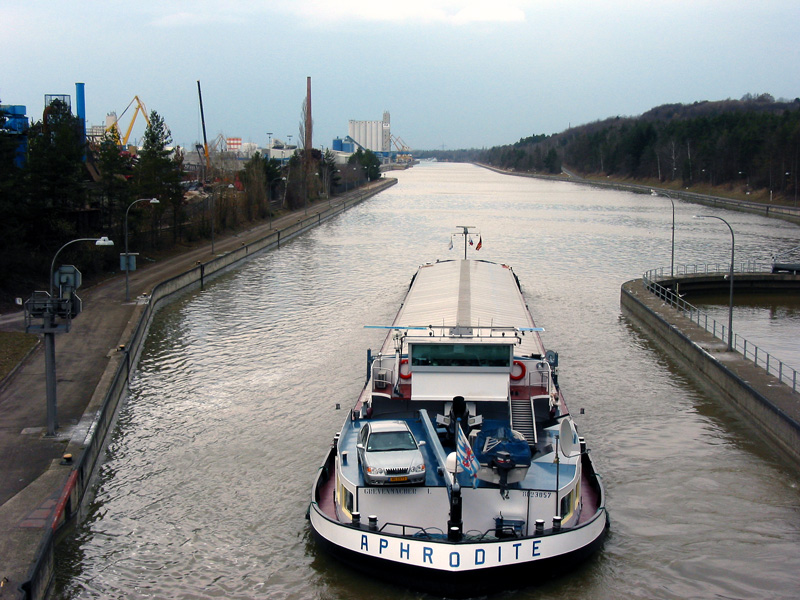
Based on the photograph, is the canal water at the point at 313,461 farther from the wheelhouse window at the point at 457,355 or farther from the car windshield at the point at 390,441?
the wheelhouse window at the point at 457,355

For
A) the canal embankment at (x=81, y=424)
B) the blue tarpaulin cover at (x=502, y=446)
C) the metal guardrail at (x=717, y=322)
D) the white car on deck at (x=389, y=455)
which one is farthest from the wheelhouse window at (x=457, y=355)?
the metal guardrail at (x=717, y=322)

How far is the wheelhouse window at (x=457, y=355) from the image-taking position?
19.0 metres

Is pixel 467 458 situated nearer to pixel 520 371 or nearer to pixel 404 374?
pixel 404 374

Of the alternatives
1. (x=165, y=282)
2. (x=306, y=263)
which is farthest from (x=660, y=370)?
(x=306, y=263)

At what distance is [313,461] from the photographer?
830 inches

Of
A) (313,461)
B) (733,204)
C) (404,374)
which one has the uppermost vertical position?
(733,204)

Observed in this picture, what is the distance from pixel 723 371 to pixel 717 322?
12.3m

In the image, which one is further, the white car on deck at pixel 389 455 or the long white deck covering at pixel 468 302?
the long white deck covering at pixel 468 302

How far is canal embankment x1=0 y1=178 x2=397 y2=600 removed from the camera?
46.4ft

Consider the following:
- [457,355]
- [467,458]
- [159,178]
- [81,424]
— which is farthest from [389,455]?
[159,178]

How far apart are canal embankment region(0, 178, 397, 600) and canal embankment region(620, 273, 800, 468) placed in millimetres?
17754

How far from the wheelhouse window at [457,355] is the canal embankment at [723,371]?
334 inches

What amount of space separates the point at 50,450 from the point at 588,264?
43.7 m

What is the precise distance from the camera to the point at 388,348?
23.7 m
